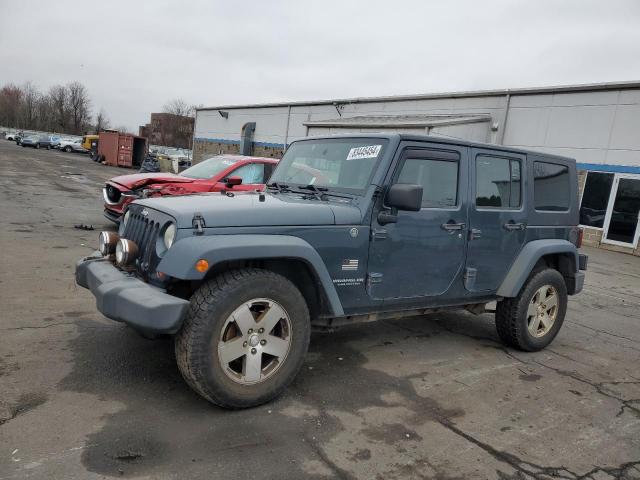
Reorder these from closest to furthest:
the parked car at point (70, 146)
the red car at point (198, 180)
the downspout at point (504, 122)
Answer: the red car at point (198, 180) → the downspout at point (504, 122) → the parked car at point (70, 146)

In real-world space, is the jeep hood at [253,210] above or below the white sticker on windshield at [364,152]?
below

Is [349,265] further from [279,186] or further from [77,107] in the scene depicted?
[77,107]

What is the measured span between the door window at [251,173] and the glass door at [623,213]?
11727 mm

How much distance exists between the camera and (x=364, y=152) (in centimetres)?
393

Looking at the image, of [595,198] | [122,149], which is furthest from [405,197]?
[122,149]

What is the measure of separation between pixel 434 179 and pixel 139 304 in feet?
8.35

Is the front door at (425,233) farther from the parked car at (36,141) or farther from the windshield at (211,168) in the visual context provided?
the parked car at (36,141)

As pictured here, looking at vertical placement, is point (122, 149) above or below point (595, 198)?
below

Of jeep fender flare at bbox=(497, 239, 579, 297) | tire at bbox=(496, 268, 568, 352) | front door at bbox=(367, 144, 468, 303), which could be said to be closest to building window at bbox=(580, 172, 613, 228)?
tire at bbox=(496, 268, 568, 352)

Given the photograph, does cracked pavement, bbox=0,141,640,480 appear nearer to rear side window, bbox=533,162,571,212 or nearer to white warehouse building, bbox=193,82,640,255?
rear side window, bbox=533,162,571,212

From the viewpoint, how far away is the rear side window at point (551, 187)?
4.88 metres

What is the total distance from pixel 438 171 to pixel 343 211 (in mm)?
1058

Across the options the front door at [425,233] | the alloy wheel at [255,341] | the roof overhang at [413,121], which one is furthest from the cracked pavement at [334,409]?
the roof overhang at [413,121]

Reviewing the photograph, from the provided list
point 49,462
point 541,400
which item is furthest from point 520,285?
point 49,462
